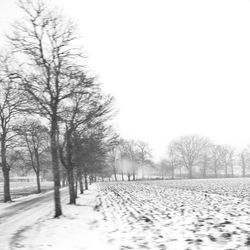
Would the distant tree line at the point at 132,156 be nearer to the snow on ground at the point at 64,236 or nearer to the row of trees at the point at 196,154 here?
the row of trees at the point at 196,154

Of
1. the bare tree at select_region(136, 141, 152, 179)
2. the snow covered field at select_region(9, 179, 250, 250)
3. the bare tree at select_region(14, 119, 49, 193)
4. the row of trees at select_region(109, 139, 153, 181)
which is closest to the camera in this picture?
the snow covered field at select_region(9, 179, 250, 250)

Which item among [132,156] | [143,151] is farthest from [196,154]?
[132,156]

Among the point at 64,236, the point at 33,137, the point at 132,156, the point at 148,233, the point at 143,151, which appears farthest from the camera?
the point at 143,151

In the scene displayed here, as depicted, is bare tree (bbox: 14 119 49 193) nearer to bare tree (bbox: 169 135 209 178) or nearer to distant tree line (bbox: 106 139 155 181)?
distant tree line (bbox: 106 139 155 181)

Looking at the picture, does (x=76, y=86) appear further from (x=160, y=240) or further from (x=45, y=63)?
(x=160, y=240)

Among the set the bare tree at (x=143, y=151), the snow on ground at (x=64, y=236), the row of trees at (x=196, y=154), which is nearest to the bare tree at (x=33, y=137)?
the snow on ground at (x=64, y=236)

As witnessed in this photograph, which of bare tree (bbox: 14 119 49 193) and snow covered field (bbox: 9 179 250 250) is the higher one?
bare tree (bbox: 14 119 49 193)

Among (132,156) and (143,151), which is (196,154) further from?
(132,156)

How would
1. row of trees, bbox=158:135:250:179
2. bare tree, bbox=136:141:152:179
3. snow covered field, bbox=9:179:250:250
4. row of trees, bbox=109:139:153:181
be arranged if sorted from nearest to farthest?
snow covered field, bbox=9:179:250:250
row of trees, bbox=109:139:153:181
bare tree, bbox=136:141:152:179
row of trees, bbox=158:135:250:179

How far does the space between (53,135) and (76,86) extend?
264cm

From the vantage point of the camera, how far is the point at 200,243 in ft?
24.7

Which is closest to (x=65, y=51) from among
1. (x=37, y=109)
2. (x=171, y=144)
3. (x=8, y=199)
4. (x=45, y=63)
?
(x=45, y=63)

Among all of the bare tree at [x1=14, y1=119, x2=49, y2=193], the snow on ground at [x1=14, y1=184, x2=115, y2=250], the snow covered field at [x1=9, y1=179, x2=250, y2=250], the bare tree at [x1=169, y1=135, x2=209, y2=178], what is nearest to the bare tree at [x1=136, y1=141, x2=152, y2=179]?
the bare tree at [x1=169, y1=135, x2=209, y2=178]

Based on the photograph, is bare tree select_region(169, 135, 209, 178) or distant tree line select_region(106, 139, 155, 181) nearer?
distant tree line select_region(106, 139, 155, 181)
